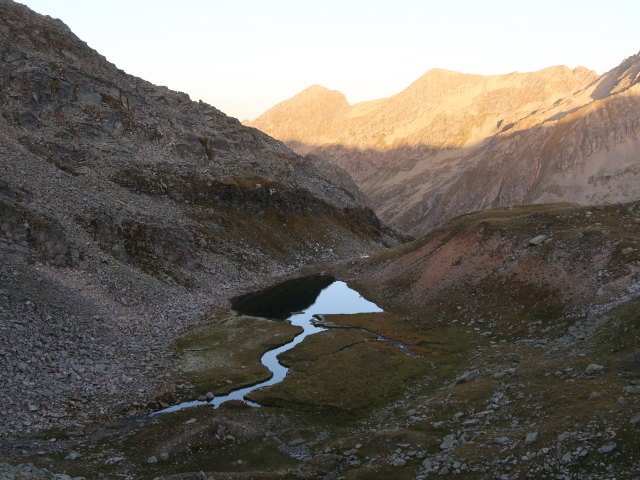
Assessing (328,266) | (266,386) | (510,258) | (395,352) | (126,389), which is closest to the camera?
(126,389)

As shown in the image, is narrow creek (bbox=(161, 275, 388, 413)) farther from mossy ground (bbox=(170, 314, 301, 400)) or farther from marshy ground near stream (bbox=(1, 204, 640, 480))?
marshy ground near stream (bbox=(1, 204, 640, 480))

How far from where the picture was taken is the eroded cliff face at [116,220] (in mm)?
51281

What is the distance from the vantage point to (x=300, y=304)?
312 feet

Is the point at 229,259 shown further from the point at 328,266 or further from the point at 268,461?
the point at 268,461

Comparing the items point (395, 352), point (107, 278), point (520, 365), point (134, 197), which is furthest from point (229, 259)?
point (520, 365)

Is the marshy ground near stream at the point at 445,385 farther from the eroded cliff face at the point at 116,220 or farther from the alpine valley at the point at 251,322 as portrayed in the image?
the eroded cliff face at the point at 116,220

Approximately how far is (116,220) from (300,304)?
3472cm

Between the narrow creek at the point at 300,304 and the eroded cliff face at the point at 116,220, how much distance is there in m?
5.36

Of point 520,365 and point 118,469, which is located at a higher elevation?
point 118,469

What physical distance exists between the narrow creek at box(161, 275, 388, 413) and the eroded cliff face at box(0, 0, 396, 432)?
17.6 ft

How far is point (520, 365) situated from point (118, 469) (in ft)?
105

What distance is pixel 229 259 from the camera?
355 feet

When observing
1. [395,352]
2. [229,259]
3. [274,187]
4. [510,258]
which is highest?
[274,187]

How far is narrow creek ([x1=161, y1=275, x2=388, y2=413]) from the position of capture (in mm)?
71062
